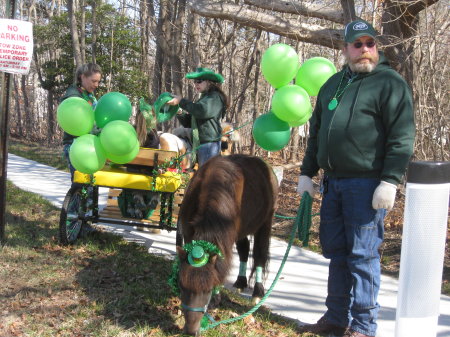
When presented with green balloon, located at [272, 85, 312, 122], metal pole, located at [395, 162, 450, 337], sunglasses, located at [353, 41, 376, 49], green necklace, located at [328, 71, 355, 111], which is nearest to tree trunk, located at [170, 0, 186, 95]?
green balloon, located at [272, 85, 312, 122]

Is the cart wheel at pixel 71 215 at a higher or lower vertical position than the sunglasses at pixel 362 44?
lower

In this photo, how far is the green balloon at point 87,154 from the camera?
15.3 feet

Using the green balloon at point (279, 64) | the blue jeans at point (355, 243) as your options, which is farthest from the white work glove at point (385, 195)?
the green balloon at point (279, 64)

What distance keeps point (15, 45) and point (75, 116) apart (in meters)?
1.35

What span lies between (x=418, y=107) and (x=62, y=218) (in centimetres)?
508

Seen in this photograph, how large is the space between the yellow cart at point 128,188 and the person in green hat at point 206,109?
0.52 m

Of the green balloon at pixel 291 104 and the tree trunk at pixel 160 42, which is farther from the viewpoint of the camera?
the tree trunk at pixel 160 42

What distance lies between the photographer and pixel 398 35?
21.8 ft

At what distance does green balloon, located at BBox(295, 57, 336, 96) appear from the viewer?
4.46 meters

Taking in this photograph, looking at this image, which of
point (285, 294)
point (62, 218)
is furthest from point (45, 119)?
point (285, 294)

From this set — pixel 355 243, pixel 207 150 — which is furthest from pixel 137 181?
pixel 355 243

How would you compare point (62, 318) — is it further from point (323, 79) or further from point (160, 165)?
point (323, 79)

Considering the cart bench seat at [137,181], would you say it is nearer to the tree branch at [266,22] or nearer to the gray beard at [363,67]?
the gray beard at [363,67]

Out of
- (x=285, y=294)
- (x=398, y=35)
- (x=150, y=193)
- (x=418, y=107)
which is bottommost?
(x=285, y=294)
